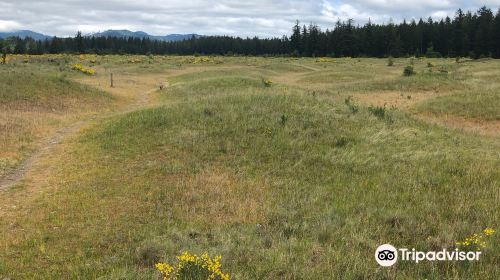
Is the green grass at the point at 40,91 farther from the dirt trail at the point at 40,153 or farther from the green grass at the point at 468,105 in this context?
the green grass at the point at 468,105

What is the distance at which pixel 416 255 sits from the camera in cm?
657

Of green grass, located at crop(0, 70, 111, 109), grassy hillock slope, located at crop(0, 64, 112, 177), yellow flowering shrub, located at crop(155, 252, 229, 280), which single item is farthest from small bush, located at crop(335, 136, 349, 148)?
green grass, located at crop(0, 70, 111, 109)

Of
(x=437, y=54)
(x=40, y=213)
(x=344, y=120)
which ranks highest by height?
(x=437, y=54)

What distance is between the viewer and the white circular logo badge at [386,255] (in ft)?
20.9

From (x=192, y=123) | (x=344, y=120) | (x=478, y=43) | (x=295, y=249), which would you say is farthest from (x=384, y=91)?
(x=478, y=43)

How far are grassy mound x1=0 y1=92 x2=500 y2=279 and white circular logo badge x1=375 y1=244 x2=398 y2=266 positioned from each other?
0.16 metres

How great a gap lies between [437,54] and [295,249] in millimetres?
100742

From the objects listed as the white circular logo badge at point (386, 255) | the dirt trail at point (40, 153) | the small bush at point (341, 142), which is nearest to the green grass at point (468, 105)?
the small bush at point (341, 142)

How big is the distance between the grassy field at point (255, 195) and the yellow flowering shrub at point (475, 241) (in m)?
0.13

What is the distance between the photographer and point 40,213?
31.1 feet

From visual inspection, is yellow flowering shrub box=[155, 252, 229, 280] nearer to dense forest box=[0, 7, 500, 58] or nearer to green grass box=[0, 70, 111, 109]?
green grass box=[0, 70, 111, 109]

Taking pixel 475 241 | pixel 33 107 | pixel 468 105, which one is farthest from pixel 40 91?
pixel 468 105

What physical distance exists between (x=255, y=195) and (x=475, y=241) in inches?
202

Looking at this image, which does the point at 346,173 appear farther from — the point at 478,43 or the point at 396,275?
the point at 478,43
